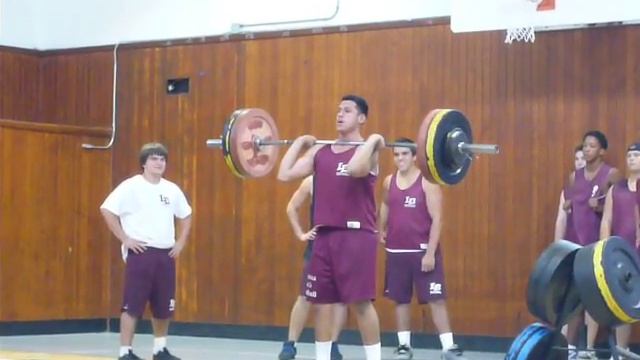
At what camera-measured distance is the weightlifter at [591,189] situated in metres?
9.30

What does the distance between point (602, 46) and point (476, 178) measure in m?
1.55

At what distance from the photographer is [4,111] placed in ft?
40.3

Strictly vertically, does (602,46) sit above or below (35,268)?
above

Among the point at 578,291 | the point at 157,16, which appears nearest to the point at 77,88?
the point at 157,16

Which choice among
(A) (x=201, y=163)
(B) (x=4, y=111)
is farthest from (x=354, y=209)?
(B) (x=4, y=111)

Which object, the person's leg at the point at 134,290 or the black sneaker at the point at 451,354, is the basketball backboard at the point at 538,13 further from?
the person's leg at the point at 134,290

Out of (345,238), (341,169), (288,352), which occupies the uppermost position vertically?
(341,169)

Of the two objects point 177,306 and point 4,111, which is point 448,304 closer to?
point 177,306

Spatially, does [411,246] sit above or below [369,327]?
above

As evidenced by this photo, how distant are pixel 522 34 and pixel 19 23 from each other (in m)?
5.74

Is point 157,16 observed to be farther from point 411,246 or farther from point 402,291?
point 402,291

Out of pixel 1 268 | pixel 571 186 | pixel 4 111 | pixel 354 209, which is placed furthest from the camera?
pixel 4 111

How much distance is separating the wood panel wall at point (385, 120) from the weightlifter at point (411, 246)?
114 centimetres

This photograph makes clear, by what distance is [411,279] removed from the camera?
29.9 feet
